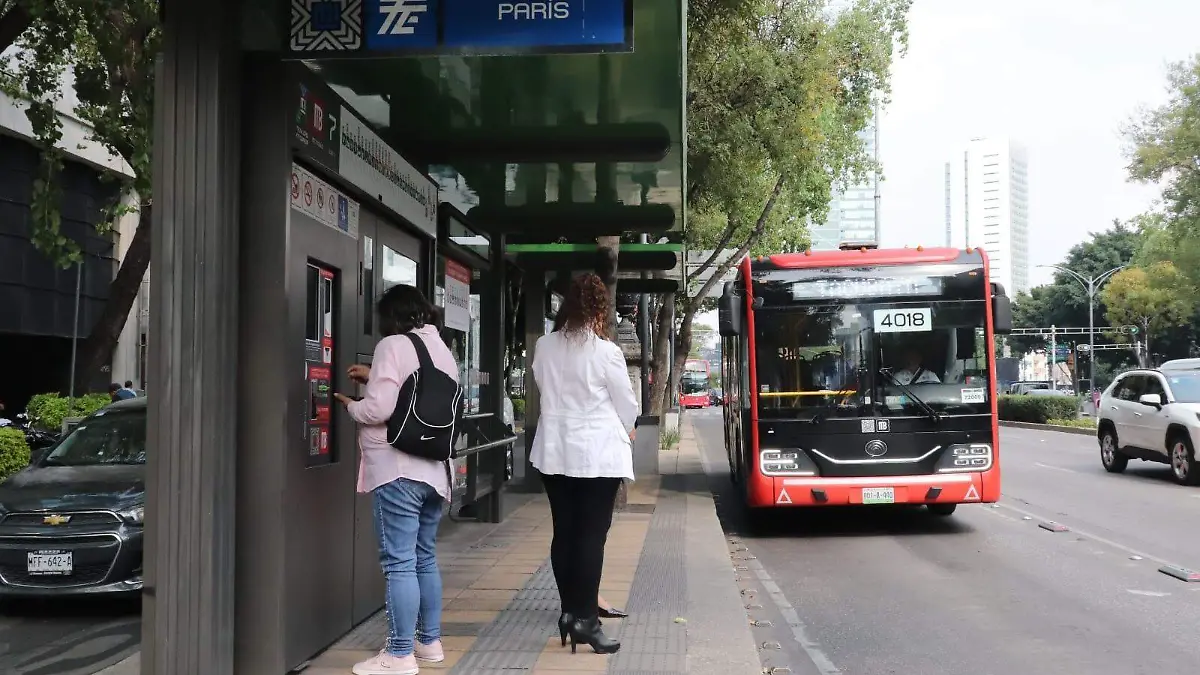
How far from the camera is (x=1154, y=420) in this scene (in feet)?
54.6

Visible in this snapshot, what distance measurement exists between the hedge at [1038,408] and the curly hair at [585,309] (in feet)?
112

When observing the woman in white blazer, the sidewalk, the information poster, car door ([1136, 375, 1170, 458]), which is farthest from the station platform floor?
car door ([1136, 375, 1170, 458])

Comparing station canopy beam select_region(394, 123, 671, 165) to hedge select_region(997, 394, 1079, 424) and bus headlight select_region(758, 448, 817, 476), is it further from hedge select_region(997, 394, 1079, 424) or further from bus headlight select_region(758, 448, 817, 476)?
hedge select_region(997, 394, 1079, 424)

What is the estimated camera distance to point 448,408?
4.88m

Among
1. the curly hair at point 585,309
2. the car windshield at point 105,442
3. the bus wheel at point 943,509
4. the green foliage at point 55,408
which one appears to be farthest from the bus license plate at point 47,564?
the green foliage at point 55,408

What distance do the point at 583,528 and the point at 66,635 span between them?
3729 mm

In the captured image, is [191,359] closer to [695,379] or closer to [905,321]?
[905,321]

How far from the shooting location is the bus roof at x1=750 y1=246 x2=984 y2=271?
442 inches

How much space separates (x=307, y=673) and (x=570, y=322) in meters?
2.08

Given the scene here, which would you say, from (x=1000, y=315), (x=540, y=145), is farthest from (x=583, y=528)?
(x=1000, y=315)

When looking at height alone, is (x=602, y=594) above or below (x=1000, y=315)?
below

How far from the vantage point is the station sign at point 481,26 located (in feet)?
15.9

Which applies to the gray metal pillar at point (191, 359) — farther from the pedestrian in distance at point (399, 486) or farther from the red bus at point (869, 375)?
the red bus at point (869, 375)

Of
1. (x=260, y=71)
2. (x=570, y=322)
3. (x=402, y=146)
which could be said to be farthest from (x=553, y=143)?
(x=260, y=71)
